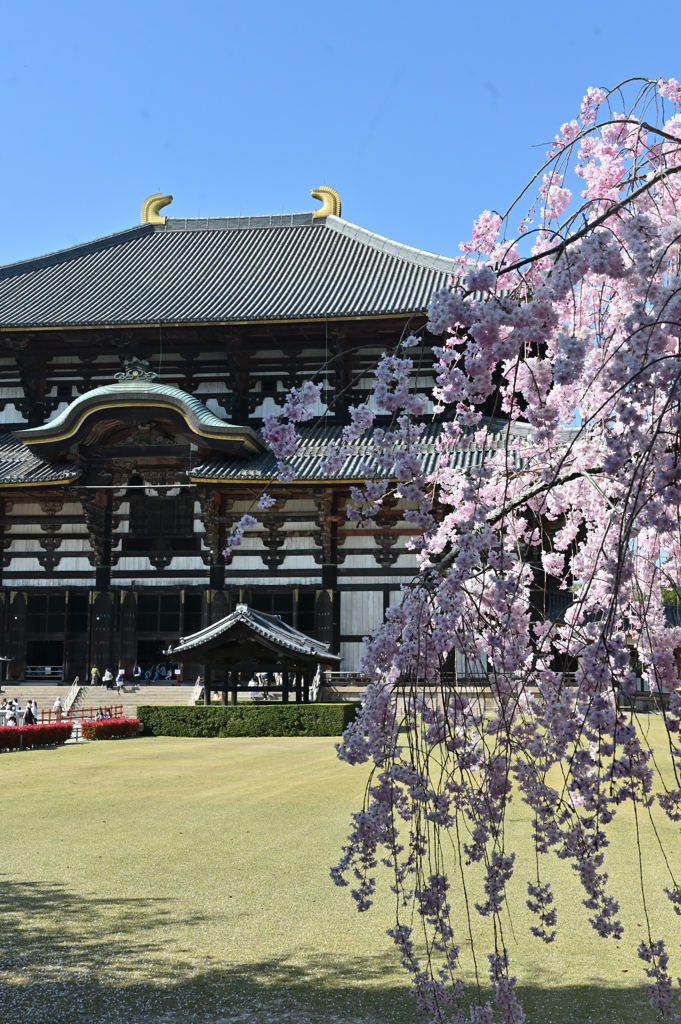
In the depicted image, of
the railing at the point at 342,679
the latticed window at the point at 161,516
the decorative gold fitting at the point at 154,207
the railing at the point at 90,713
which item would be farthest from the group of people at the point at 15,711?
the decorative gold fitting at the point at 154,207

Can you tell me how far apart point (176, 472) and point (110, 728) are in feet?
32.2

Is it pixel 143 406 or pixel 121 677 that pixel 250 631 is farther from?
pixel 143 406

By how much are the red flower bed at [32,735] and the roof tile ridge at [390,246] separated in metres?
19.9

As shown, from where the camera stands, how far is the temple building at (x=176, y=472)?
27953 millimetres

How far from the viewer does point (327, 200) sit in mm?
38344

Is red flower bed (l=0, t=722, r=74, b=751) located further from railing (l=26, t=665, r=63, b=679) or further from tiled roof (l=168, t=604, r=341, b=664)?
railing (l=26, t=665, r=63, b=679)

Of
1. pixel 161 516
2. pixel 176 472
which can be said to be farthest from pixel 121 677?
pixel 176 472

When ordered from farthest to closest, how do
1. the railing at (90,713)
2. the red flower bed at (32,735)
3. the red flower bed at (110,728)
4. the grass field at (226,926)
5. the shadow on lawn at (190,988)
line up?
1. the railing at (90,713)
2. the red flower bed at (110,728)
3. the red flower bed at (32,735)
4. the grass field at (226,926)
5. the shadow on lawn at (190,988)

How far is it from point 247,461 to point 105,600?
6141 mm

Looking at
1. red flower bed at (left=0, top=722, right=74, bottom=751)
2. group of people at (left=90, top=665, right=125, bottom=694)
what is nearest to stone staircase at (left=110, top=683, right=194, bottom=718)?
group of people at (left=90, top=665, right=125, bottom=694)

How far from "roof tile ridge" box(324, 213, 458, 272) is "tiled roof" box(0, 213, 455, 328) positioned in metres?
0.04

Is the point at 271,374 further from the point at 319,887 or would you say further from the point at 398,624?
the point at 398,624

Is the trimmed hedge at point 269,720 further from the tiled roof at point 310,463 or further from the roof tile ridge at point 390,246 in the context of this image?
the roof tile ridge at point 390,246

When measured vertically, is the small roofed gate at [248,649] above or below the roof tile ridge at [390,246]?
below
